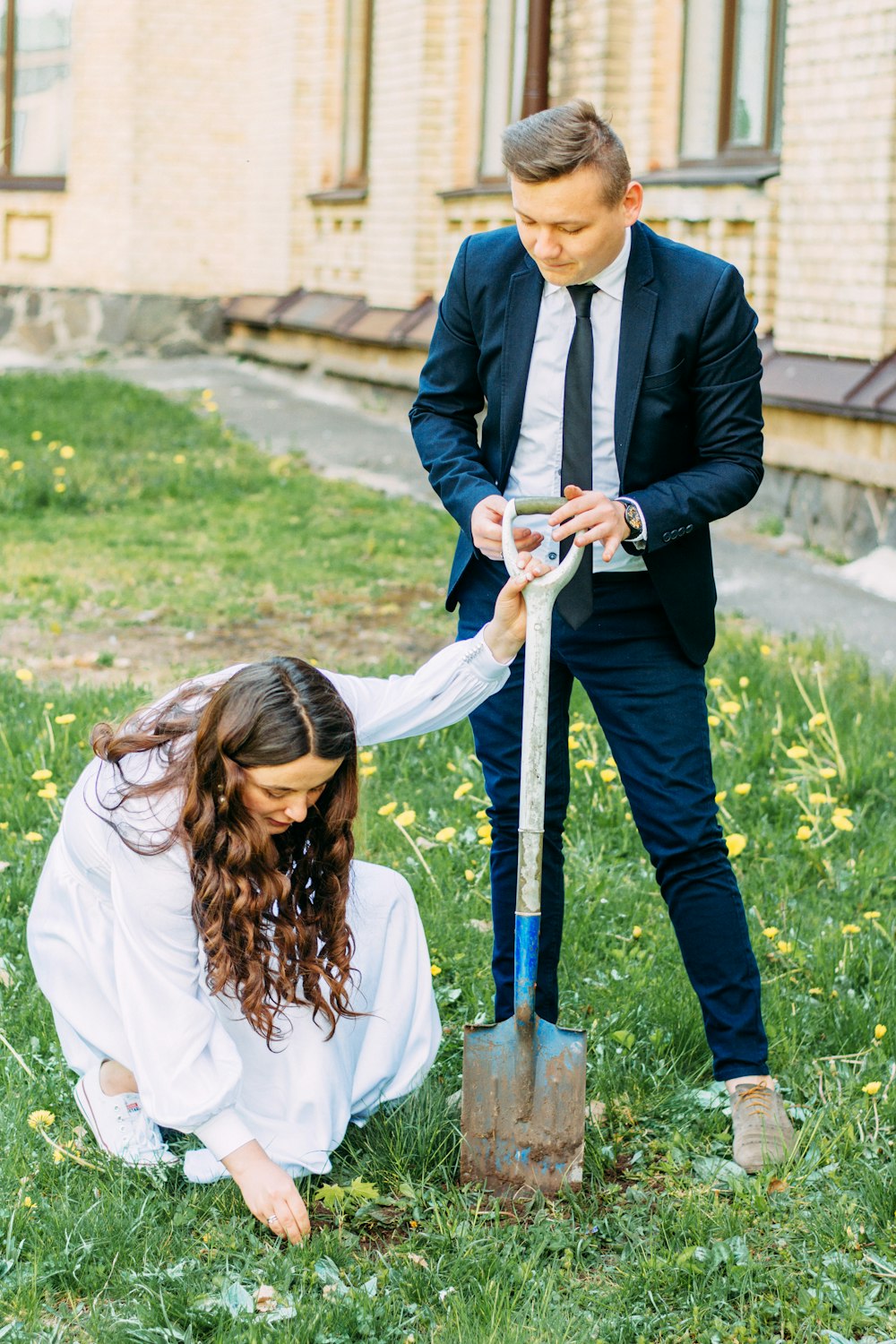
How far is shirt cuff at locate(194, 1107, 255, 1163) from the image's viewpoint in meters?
2.74

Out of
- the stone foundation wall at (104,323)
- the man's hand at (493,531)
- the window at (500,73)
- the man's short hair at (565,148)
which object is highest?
the window at (500,73)

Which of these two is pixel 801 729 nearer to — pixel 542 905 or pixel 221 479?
pixel 542 905

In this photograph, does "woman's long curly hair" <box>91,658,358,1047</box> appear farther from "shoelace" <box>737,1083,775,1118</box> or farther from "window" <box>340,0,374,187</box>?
"window" <box>340,0,374,187</box>

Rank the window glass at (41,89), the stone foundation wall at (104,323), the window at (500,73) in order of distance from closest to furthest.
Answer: the window at (500,73) → the stone foundation wall at (104,323) → the window glass at (41,89)

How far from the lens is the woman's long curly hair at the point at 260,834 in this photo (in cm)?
272

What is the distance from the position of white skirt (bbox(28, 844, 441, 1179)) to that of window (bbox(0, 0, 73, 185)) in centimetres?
1466

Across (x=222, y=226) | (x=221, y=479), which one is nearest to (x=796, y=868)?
(x=221, y=479)

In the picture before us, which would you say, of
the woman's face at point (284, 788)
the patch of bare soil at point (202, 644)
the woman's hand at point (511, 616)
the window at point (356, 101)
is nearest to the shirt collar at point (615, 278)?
the woman's hand at point (511, 616)

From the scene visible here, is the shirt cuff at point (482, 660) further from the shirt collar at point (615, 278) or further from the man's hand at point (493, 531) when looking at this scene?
the shirt collar at point (615, 278)

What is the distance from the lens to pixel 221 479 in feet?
33.8

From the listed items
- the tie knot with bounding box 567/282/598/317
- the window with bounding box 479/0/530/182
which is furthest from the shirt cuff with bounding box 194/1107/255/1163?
the window with bounding box 479/0/530/182

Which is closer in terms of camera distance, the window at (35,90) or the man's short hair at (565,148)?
the man's short hair at (565,148)

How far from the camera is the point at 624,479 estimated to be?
304 centimetres

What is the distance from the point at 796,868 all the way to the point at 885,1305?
1792 mm
